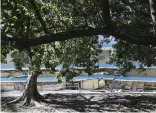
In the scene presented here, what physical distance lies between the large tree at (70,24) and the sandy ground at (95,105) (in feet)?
6.26

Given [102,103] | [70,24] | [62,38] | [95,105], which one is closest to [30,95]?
[95,105]

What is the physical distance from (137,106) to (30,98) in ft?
18.6

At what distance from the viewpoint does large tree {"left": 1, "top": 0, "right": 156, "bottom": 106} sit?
362 inches

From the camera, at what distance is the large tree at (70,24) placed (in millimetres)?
9188

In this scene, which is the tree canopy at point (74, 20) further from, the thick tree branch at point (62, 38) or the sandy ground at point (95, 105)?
the sandy ground at point (95, 105)

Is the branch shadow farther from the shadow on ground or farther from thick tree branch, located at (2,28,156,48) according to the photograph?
thick tree branch, located at (2,28,156,48)

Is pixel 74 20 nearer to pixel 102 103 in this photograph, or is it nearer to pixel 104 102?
pixel 102 103

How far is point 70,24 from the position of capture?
1366 cm

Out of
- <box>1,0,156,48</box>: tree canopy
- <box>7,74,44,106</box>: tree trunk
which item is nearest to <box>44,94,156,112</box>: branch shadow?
<box>7,74,44,106</box>: tree trunk

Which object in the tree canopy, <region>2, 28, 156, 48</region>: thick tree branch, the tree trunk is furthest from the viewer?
the tree trunk

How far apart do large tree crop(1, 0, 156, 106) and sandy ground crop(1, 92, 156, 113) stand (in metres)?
1.91

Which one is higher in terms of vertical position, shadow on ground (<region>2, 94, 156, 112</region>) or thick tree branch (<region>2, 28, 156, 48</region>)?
thick tree branch (<region>2, 28, 156, 48</region>)

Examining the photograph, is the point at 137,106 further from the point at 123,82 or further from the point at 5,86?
the point at 5,86

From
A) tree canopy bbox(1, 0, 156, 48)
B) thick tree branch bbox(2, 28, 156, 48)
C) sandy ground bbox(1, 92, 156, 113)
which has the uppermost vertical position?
tree canopy bbox(1, 0, 156, 48)
